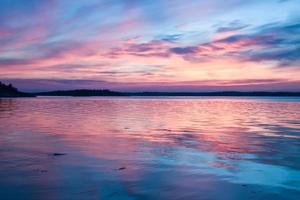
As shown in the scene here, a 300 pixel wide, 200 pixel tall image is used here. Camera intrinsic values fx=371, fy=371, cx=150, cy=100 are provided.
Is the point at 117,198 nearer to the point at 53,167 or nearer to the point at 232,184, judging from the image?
the point at 232,184

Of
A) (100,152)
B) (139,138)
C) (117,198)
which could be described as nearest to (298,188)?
(117,198)

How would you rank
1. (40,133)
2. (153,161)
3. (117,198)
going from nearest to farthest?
(117,198) < (153,161) < (40,133)

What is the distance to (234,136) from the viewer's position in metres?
23.0

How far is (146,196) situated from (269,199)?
3.15m

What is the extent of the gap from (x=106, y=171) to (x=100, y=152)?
157 inches

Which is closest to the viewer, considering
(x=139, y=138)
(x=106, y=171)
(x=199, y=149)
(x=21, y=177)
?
(x=21, y=177)

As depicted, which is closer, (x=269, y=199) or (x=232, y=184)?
(x=269, y=199)

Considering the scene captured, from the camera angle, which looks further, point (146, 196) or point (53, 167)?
point (53, 167)

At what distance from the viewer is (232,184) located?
10883mm

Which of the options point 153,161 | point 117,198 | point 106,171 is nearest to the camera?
point 117,198

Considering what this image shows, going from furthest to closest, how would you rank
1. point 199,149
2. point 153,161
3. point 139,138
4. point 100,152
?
1. point 139,138
2. point 199,149
3. point 100,152
4. point 153,161

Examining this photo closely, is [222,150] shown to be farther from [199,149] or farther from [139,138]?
[139,138]

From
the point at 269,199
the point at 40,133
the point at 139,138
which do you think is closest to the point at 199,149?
the point at 139,138

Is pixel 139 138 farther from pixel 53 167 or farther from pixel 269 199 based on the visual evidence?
pixel 269 199
